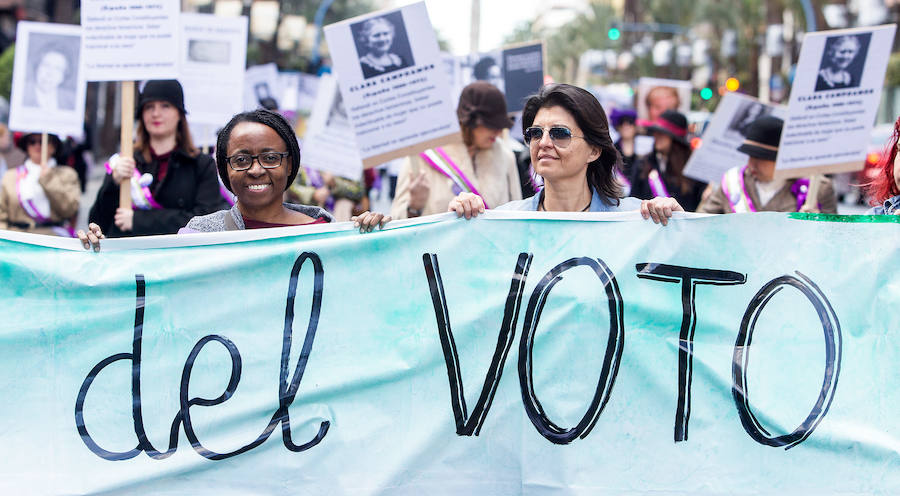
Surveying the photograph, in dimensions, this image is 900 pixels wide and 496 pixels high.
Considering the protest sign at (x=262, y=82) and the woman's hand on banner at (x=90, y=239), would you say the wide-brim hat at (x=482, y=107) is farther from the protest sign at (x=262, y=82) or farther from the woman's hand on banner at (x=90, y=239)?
the protest sign at (x=262, y=82)

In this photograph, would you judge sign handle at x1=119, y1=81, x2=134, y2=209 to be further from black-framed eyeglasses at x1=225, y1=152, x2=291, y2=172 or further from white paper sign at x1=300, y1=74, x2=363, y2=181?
white paper sign at x1=300, y1=74, x2=363, y2=181

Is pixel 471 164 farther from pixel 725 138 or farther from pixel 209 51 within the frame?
pixel 725 138

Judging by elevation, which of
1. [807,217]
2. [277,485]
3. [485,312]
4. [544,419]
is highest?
[807,217]

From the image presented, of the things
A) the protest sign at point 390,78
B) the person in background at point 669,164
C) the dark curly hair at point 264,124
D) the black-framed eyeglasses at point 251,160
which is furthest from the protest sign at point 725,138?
the black-framed eyeglasses at point 251,160

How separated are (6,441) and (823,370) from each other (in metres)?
2.71

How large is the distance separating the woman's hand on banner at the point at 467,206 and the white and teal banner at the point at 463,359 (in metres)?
0.06

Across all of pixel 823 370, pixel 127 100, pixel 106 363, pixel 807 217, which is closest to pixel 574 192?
pixel 807 217

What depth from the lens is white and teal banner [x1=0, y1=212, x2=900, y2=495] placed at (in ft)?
11.7

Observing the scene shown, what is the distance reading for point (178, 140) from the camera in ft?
17.1

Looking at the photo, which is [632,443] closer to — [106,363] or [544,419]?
[544,419]

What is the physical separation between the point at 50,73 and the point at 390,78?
2921mm

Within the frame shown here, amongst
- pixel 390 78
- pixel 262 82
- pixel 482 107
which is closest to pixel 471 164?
pixel 482 107

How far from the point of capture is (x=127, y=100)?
4.66m

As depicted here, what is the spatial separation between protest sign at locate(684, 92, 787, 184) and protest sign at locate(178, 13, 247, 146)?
2.99 metres
